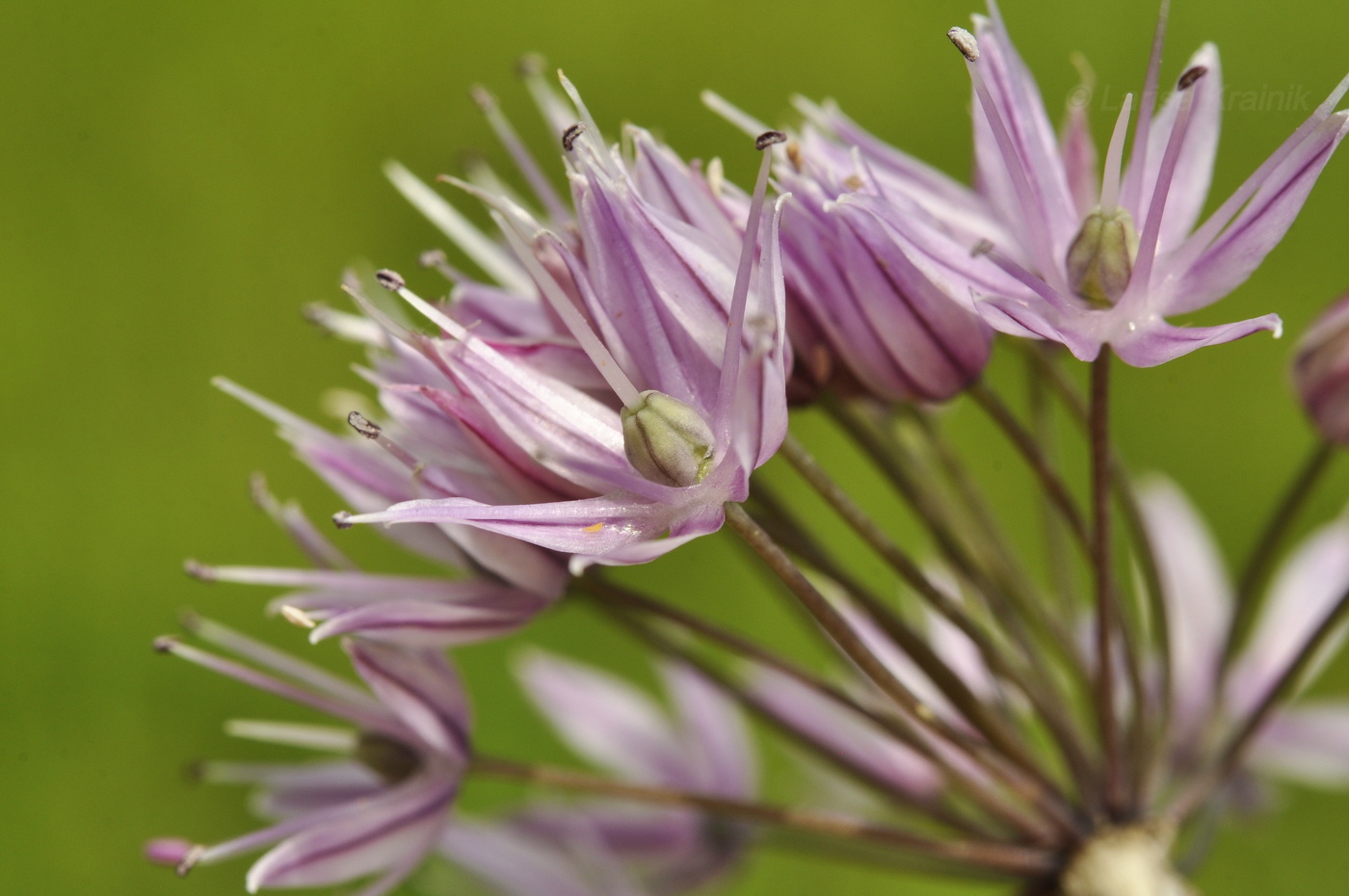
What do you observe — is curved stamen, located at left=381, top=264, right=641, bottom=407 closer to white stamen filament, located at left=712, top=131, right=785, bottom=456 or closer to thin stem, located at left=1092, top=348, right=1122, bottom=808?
white stamen filament, located at left=712, top=131, right=785, bottom=456

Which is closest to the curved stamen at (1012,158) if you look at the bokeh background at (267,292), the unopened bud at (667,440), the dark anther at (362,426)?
the unopened bud at (667,440)

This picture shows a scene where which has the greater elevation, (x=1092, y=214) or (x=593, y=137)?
(x=593, y=137)

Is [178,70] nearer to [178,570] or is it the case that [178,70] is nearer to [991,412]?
[178,570]

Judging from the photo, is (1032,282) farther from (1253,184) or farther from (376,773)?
(376,773)

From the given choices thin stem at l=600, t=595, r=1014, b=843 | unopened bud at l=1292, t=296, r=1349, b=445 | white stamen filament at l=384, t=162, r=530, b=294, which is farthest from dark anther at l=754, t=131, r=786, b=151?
unopened bud at l=1292, t=296, r=1349, b=445

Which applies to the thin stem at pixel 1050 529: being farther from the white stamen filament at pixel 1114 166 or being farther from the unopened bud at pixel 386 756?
the unopened bud at pixel 386 756

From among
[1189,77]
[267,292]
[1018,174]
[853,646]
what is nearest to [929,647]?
[853,646]

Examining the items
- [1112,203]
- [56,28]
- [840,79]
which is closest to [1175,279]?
[1112,203]
